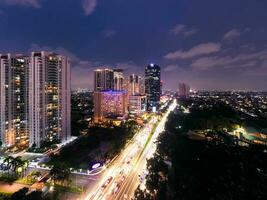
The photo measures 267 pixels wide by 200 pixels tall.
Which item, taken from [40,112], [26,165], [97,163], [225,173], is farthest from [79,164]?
[225,173]

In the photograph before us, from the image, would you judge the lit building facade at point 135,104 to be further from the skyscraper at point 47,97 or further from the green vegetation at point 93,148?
the skyscraper at point 47,97

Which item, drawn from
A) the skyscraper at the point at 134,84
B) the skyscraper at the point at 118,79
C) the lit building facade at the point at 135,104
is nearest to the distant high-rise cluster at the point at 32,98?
the lit building facade at the point at 135,104

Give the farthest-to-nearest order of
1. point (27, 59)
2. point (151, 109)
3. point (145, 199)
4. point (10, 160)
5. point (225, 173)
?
point (151, 109)
point (27, 59)
point (10, 160)
point (225, 173)
point (145, 199)

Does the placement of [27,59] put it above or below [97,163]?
above

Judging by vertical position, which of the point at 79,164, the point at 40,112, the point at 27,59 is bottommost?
the point at 79,164

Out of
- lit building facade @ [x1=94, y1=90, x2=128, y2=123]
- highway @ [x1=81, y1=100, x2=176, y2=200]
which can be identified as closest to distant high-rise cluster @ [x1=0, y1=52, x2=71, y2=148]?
highway @ [x1=81, y1=100, x2=176, y2=200]

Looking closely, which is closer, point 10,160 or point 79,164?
point 10,160

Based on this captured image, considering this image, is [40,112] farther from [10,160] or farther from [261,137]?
[261,137]

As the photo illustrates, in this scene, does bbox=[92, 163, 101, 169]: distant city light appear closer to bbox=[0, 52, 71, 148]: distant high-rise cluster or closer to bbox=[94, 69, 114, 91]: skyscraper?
bbox=[0, 52, 71, 148]: distant high-rise cluster
